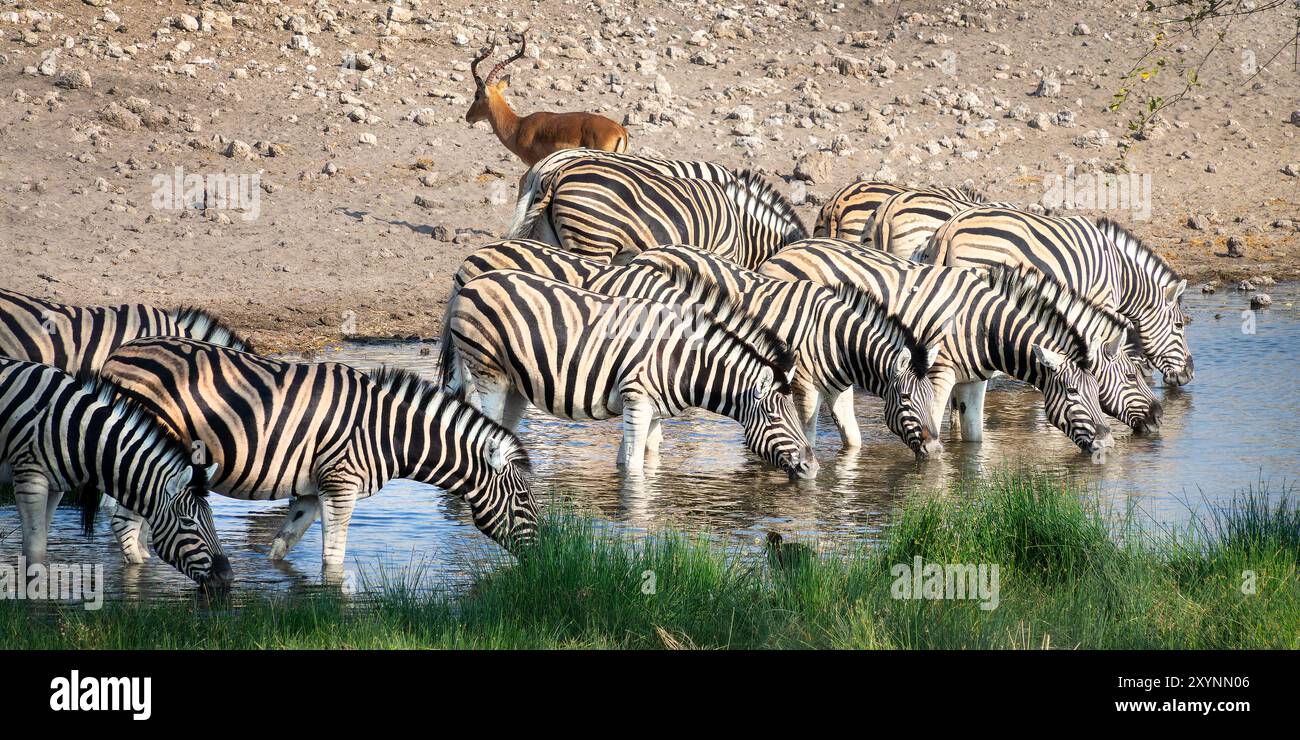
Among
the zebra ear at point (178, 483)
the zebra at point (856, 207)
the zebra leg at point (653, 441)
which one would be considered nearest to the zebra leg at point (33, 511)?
the zebra ear at point (178, 483)

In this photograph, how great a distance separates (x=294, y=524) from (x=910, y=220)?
710cm

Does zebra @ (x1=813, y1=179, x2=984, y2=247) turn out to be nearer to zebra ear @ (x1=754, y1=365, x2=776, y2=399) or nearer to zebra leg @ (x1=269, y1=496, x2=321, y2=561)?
zebra ear @ (x1=754, y1=365, x2=776, y2=399)

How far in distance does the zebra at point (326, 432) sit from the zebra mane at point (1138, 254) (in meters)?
7.59

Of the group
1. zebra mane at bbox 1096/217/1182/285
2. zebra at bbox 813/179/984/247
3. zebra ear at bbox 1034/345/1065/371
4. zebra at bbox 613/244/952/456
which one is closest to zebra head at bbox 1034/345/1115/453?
zebra ear at bbox 1034/345/1065/371

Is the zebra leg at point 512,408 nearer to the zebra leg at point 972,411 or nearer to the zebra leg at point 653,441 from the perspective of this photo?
the zebra leg at point 653,441

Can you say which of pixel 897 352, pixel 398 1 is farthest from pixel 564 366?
pixel 398 1

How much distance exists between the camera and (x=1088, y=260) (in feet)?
42.2

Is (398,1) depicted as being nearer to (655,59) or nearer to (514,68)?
(514,68)

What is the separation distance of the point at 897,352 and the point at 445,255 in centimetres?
695

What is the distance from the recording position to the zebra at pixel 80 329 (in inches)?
350

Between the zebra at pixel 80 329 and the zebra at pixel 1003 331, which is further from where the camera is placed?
the zebra at pixel 1003 331

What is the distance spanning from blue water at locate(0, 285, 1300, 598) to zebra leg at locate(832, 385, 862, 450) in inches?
4.8

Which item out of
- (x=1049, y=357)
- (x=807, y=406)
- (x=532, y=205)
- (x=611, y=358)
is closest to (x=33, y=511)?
(x=611, y=358)

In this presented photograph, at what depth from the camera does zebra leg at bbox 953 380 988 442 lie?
11.3 metres
